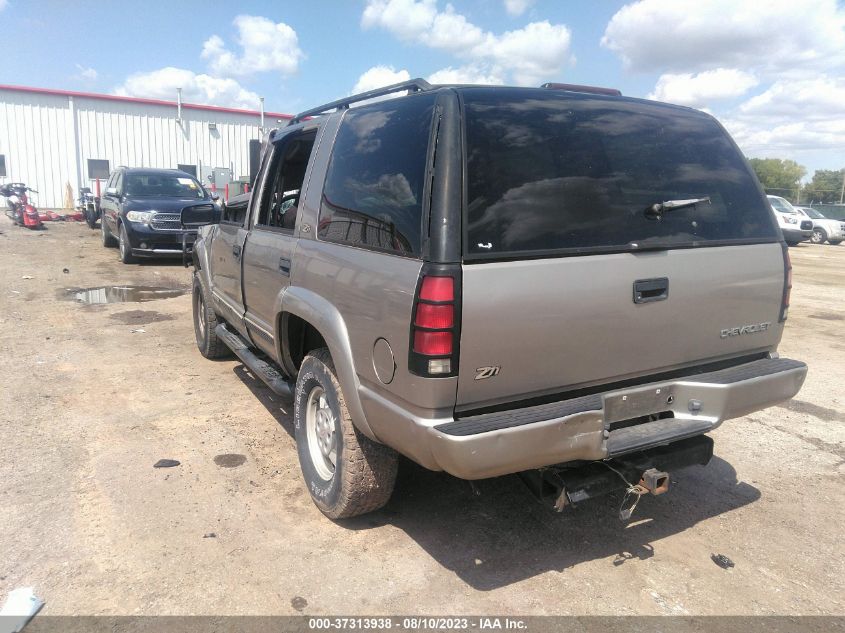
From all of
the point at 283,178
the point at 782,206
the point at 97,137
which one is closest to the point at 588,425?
the point at 283,178

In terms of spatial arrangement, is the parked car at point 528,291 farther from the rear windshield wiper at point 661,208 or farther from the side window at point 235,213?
the side window at point 235,213

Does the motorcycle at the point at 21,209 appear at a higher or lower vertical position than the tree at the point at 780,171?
lower

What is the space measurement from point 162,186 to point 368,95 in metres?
11.2

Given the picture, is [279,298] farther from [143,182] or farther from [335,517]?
[143,182]

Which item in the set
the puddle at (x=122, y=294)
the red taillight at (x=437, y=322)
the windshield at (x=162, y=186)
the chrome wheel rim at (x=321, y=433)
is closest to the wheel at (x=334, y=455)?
the chrome wheel rim at (x=321, y=433)

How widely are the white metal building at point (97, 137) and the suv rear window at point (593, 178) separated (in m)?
27.4

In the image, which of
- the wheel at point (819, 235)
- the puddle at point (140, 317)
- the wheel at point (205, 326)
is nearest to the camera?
the wheel at point (205, 326)

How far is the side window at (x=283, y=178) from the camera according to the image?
4073mm

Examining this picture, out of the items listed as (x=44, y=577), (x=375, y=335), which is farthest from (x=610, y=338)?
(x=44, y=577)

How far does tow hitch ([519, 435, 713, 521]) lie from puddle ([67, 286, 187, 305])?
7910mm

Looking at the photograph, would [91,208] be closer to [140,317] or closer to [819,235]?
[140,317]

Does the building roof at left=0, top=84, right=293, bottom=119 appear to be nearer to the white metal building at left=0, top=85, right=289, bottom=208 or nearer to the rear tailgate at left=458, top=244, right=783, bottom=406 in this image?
the white metal building at left=0, top=85, right=289, bottom=208

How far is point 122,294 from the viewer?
961 centimetres

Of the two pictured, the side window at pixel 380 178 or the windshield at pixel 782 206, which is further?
the windshield at pixel 782 206
